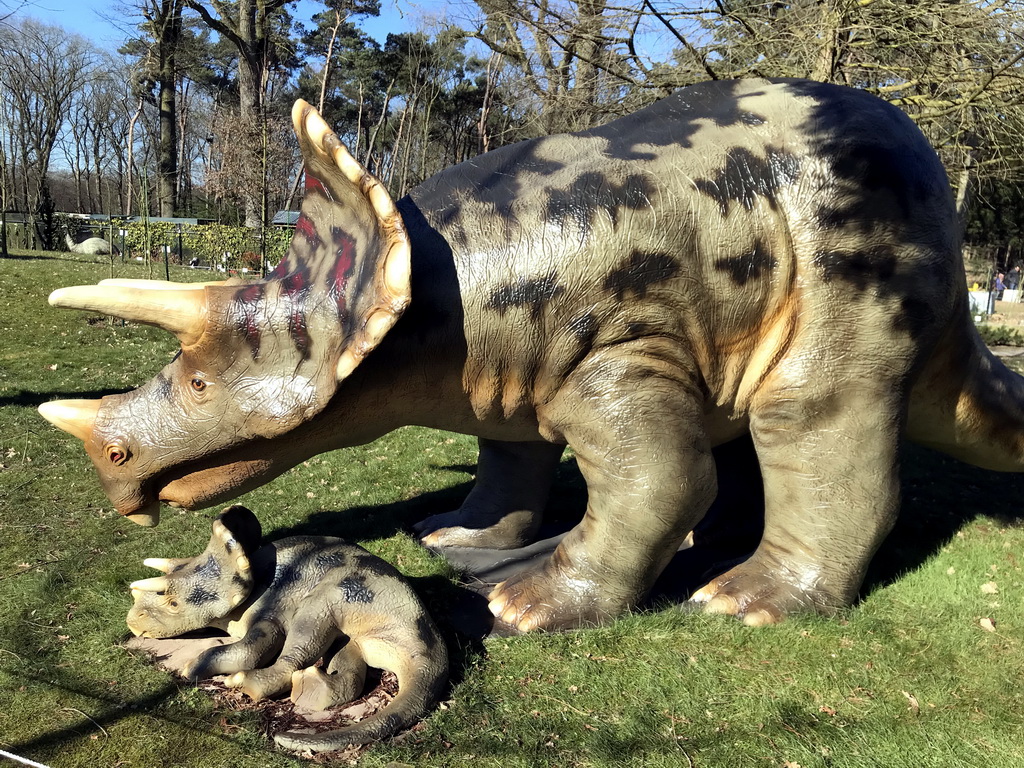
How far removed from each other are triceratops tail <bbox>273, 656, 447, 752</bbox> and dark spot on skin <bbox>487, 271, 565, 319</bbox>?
4.82ft

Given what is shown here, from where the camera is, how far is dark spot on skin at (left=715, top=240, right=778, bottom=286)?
3539 millimetres

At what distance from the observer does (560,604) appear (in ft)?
12.4

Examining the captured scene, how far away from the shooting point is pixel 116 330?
11328 millimetres

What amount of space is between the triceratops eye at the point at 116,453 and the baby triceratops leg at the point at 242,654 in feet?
2.85

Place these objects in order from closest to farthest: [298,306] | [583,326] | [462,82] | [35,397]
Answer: [298,306], [583,326], [35,397], [462,82]

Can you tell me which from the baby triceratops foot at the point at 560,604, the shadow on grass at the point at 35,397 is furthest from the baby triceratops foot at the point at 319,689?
the shadow on grass at the point at 35,397

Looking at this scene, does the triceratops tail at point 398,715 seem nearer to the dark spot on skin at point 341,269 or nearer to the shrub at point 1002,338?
the dark spot on skin at point 341,269

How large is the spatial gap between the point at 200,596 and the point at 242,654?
369 millimetres

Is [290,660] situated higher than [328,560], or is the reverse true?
[328,560]

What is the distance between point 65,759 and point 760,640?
114 inches

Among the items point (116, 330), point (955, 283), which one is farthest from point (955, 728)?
point (116, 330)

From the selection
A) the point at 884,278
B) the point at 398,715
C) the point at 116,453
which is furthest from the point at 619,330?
the point at 116,453

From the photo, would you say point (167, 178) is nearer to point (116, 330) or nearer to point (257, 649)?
point (116, 330)

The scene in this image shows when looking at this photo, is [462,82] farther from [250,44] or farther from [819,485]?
[819,485]
